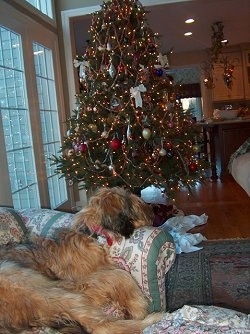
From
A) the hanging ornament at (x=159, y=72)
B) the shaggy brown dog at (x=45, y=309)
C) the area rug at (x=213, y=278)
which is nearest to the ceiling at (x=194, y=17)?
the hanging ornament at (x=159, y=72)

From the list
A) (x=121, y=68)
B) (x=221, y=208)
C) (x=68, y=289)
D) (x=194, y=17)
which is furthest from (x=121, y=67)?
(x=194, y=17)

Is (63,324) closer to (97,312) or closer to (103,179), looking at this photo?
(97,312)

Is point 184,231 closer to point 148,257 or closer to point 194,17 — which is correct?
point 148,257

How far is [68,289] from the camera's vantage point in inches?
56.2

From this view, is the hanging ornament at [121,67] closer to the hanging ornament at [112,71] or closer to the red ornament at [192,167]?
the hanging ornament at [112,71]

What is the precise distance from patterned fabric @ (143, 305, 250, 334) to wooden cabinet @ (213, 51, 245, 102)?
30.1 feet

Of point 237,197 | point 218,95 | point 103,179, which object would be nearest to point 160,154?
point 103,179

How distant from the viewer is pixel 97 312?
1.31m

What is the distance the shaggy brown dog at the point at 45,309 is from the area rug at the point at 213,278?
1020 mm

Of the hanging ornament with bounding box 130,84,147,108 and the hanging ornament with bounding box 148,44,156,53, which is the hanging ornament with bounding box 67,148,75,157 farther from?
the hanging ornament with bounding box 148,44,156,53

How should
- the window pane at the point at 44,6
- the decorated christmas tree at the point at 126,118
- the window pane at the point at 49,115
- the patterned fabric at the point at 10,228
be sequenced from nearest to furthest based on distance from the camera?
the patterned fabric at the point at 10,228, the decorated christmas tree at the point at 126,118, the window pane at the point at 49,115, the window pane at the point at 44,6

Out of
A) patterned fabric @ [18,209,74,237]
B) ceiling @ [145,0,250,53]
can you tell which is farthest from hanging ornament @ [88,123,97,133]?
ceiling @ [145,0,250,53]

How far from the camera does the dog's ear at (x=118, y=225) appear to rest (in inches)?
66.2

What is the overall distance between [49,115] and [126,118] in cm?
121
